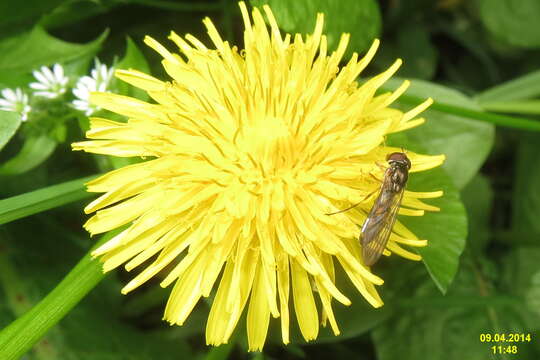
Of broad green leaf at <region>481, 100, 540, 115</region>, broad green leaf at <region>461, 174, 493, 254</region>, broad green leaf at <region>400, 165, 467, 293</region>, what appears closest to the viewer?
broad green leaf at <region>400, 165, 467, 293</region>

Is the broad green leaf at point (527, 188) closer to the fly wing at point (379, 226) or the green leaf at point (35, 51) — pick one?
the fly wing at point (379, 226)

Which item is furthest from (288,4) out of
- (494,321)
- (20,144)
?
(494,321)

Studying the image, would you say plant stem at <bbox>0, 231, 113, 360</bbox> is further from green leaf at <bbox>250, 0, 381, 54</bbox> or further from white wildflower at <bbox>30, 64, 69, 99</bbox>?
green leaf at <bbox>250, 0, 381, 54</bbox>

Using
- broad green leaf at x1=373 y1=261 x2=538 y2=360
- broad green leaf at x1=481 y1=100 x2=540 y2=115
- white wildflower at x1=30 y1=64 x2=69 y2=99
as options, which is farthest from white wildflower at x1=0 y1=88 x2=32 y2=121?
broad green leaf at x1=481 y1=100 x2=540 y2=115

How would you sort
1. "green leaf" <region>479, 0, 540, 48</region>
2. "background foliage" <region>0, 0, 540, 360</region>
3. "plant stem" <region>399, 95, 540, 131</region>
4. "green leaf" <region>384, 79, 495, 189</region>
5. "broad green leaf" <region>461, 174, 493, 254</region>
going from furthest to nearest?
"green leaf" <region>479, 0, 540, 48</region>
"broad green leaf" <region>461, 174, 493, 254</region>
"green leaf" <region>384, 79, 495, 189</region>
"plant stem" <region>399, 95, 540, 131</region>
"background foliage" <region>0, 0, 540, 360</region>

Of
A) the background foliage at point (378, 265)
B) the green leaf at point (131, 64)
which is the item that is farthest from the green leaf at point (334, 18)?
Answer: the green leaf at point (131, 64)

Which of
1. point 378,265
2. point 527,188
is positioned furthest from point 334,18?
point 527,188

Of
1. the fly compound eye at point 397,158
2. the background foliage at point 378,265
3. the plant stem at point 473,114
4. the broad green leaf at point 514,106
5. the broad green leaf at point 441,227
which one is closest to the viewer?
the fly compound eye at point 397,158
